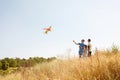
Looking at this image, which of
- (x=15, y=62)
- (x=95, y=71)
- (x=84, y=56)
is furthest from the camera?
(x=15, y=62)

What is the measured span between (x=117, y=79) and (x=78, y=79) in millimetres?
775

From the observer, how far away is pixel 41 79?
670cm

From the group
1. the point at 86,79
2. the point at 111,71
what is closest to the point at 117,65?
the point at 111,71

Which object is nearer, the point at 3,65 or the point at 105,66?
the point at 105,66

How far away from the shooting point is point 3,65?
38.6 meters

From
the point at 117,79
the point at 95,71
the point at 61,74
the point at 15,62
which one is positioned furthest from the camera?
the point at 15,62

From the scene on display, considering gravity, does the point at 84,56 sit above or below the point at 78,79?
above

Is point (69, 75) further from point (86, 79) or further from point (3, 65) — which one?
point (3, 65)

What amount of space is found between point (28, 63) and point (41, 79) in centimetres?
79

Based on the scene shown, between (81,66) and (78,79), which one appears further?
(81,66)

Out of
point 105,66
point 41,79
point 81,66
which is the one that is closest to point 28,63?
point 41,79

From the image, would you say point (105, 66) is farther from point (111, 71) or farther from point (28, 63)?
point (28, 63)

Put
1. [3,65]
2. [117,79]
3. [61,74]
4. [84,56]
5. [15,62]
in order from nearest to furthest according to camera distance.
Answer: [117,79] < [61,74] < [84,56] < [3,65] < [15,62]

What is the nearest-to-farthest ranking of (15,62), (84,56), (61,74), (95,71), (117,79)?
(117,79) → (95,71) → (61,74) → (84,56) → (15,62)
